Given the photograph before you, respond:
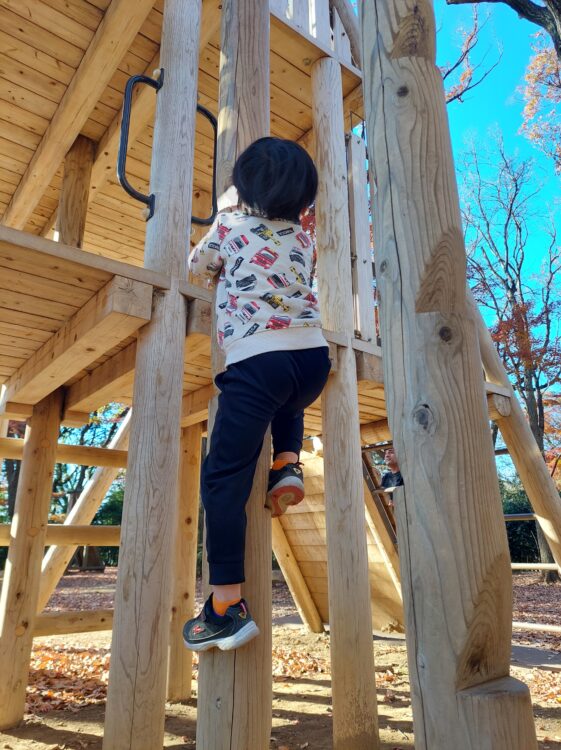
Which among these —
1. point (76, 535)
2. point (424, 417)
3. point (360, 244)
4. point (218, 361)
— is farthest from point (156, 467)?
point (360, 244)

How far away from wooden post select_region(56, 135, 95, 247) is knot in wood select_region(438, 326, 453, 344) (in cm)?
389

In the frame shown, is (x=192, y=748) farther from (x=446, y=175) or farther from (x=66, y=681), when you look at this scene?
(x=446, y=175)

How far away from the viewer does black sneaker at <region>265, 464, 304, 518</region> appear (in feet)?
6.03

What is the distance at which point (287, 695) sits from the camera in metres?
4.28

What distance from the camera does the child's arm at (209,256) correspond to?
78.9 inches

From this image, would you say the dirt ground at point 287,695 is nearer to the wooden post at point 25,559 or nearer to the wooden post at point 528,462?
the wooden post at point 25,559

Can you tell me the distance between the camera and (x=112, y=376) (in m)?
3.44

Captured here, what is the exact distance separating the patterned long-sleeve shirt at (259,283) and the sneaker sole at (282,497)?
0.45 m

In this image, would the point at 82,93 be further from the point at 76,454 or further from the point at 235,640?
the point at 235,640

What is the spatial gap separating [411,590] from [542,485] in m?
3.87

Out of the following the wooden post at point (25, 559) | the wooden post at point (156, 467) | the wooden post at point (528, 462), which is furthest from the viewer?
the wooden post at point (528, 462)

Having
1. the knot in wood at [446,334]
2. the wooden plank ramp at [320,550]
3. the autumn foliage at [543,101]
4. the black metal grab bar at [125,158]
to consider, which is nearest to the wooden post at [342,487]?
the black metal grab bar at [125,158]

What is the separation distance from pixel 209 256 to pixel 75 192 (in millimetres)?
3104

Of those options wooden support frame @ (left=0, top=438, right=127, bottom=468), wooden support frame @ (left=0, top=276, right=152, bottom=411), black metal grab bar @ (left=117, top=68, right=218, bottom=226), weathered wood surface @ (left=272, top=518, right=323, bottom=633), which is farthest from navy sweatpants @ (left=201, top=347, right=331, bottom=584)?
weathered wood surface @ (left=272, top=518, right=323, bottom=633)
